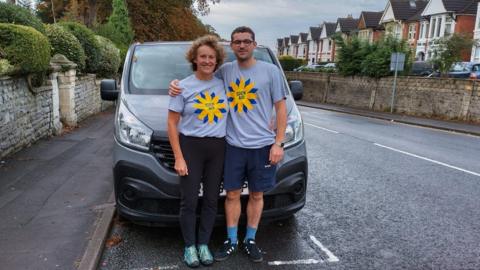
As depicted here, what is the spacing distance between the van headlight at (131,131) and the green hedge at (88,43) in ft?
41.5

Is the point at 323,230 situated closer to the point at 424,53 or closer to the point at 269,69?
the point at 269,69

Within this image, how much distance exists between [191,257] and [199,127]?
1127 millimetres

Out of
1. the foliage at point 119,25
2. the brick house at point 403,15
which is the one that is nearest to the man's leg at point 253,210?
the foliage at point 119,25

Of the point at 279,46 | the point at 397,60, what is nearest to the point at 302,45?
the point at 279,46

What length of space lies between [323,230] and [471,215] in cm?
204

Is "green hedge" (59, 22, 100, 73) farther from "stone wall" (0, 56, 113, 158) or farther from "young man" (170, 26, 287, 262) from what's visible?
"young man" (170, 26, 287, 262)

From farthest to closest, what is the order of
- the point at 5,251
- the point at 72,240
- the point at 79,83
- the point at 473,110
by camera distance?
1. the point at 473,110
2. the point at 79,83
3. the point at 72,240
4. the point at 5,251

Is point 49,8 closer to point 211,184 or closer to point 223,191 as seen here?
point 223,191

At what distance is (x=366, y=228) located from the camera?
16.7 feet

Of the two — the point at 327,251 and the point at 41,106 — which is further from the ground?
the point at 41,106

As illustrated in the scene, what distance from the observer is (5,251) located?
407cm

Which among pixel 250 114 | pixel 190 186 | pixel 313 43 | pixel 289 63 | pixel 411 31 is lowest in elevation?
pixel 289 63

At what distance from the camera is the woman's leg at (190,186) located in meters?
3.74

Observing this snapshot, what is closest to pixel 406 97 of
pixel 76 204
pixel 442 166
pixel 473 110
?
pixel 473 110
